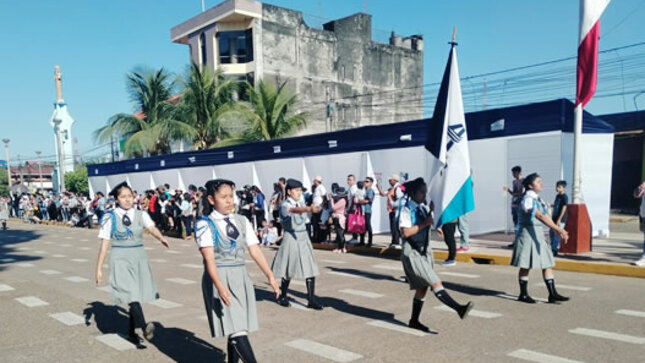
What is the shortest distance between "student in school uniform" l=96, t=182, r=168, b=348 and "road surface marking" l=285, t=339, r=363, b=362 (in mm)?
1614

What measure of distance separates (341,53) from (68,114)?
39.0 meters

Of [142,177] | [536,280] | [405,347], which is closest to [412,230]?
[405,347]

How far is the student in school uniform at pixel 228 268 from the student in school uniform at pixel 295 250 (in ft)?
8.36

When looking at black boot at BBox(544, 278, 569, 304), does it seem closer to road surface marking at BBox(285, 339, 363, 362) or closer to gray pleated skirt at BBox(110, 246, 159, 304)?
road surface marking at BBox(285, 339, 363, 362)

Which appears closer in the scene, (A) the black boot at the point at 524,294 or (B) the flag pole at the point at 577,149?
(A) the black boot at the point at 524,294

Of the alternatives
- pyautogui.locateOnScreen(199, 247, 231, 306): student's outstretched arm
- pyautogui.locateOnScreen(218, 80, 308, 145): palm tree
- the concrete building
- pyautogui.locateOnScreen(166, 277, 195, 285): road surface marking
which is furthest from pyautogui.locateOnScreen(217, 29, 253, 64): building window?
pyautogui.locateOnScreen(199, 247, 231, 306): student's outstretched arm

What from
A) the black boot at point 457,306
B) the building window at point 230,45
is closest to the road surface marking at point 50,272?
the black boot at point 457,306

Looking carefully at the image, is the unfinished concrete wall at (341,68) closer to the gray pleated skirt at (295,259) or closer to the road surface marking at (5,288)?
the road surface marking at (5,288)

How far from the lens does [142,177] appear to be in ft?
85.6

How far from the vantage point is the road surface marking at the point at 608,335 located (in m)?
4.90

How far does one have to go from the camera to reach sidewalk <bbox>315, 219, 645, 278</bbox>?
8.68 metres

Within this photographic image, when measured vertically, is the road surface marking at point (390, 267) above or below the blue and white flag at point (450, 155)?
below

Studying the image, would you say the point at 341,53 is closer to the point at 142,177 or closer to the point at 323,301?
the point at 142,177

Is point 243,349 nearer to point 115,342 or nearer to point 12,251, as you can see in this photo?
point 115,342
